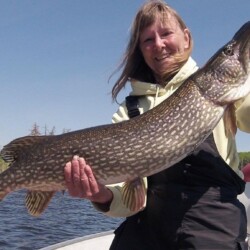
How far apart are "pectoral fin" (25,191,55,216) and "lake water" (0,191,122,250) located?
679 centimetres

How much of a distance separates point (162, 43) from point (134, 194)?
1.10m

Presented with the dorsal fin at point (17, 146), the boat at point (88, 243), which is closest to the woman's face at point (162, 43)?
the dorsal fin at point (17, 146)

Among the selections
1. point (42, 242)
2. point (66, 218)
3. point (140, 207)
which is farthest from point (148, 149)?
point (66, 218)

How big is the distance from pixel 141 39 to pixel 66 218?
37.9 feet

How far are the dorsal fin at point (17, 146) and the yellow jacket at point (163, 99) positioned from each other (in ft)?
2.02

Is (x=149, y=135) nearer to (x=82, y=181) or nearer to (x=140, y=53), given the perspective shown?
(x=82, y=181)

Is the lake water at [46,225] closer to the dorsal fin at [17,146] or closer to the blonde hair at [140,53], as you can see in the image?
the dorsal fin at [17,146]

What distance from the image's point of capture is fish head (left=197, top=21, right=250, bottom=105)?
9.39ft

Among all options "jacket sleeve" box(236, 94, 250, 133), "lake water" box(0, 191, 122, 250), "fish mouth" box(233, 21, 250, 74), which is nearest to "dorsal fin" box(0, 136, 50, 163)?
"jacket sleeve" box(236, 94, 250, 133)

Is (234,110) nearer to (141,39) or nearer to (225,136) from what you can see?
(225,136)

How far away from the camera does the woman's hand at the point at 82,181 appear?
284 centimetres

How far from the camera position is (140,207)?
8.96 ft

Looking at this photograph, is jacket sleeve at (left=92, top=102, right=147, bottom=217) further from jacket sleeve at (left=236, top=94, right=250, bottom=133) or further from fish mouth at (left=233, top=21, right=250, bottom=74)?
fish mouth at (left=233, top=21, right=250, bottom=74)

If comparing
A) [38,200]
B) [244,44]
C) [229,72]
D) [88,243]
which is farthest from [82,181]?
[88,243]
